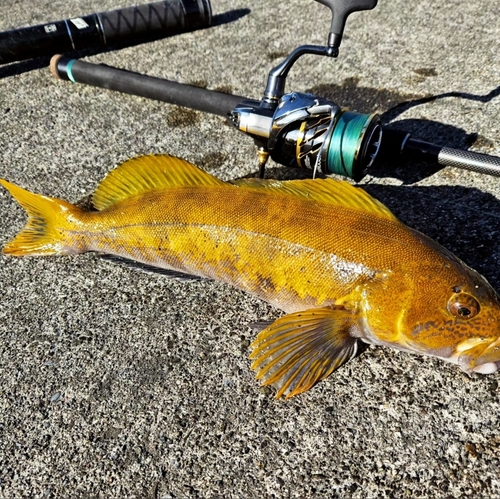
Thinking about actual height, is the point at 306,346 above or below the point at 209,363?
above

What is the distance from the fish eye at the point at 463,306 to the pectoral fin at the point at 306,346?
1.13 ft

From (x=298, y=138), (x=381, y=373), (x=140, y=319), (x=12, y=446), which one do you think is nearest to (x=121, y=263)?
(x=140, y=319)

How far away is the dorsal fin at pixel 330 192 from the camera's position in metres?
1.86

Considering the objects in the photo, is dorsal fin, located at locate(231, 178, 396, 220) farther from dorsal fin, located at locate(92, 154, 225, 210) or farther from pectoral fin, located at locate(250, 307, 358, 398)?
pectoral fin, located at locate(250, 307, 358, 398)

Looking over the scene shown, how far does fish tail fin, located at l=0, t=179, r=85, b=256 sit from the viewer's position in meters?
2.22

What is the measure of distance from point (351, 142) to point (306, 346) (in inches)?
39.2

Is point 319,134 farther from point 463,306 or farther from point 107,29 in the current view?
point 107,29

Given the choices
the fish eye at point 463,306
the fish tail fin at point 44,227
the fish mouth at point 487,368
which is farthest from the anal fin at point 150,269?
the fish mouth at point 487,368

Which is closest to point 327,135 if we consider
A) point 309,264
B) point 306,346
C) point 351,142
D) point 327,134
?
point 327,134

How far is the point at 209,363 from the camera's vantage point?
6.45 feet

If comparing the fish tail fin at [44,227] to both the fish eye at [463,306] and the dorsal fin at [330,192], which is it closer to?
the dorsal fin at [330,192]

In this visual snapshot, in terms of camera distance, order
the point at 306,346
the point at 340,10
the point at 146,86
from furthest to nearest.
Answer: the point at 146,86 < the point at 340,10 < the point at 306,346

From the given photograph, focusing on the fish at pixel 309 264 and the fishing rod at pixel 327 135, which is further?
the fishing rod at pixel 327 135

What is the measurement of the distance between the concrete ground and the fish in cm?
16
